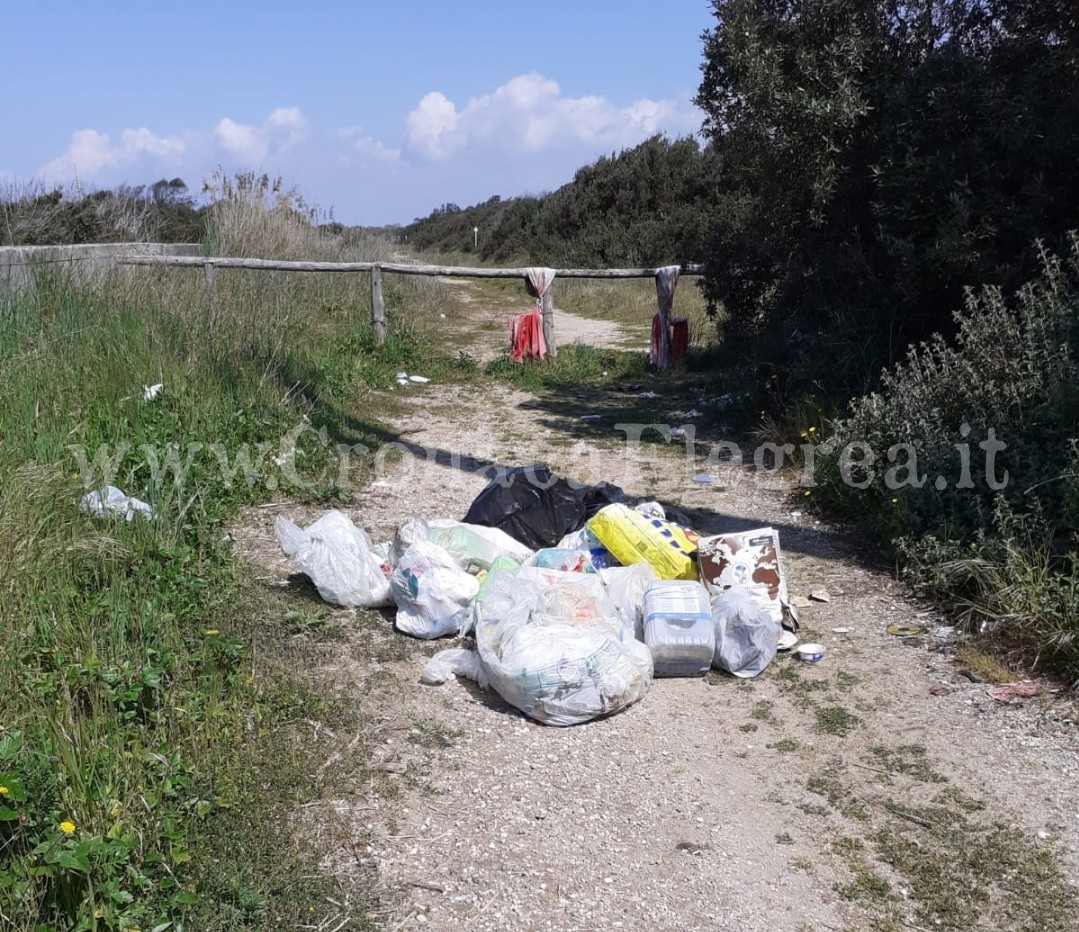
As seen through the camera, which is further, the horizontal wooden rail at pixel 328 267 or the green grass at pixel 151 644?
the horizontal wooden rail at pixel 328 267

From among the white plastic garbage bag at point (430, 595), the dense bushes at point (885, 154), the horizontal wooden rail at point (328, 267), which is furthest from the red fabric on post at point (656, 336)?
the white plastic garbage bag at point (430, 595)

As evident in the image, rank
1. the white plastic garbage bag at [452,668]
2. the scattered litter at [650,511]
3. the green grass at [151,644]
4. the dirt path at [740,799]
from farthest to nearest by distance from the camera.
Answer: the scattered litter at [650,511], the white plastic garbage bag at [452,668], the dirt path at [740,799], the green grass at [151,644]

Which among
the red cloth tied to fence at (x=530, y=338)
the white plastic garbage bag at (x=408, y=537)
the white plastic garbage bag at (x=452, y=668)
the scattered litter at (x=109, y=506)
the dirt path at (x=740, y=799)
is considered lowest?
the dirt path at (x=740, y=799)

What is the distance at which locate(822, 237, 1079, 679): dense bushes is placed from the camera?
443 centimetres

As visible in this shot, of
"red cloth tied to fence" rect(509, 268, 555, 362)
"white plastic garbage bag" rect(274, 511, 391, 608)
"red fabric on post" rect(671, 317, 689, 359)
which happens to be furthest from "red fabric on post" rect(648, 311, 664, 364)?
"white plastic garbage bag" rect(274, 511, 391, 608)

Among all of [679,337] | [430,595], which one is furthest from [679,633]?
[679,337]

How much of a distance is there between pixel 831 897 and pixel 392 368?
8.92m

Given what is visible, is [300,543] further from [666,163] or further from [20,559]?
[666,163]

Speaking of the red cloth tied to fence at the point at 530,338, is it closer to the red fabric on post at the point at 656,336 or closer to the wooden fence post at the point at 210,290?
the red fabric on post at the point at 656,336

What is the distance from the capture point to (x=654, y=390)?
10.6 metres

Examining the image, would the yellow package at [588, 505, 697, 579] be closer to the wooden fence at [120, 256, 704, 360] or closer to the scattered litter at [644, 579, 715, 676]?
the scattered litter at [644, 579, 715, 676]

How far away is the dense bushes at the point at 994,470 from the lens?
443 cm

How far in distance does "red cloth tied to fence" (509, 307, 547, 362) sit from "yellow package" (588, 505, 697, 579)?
698cm

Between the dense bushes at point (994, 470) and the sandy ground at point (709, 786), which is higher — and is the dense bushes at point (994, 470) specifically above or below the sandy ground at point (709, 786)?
above
